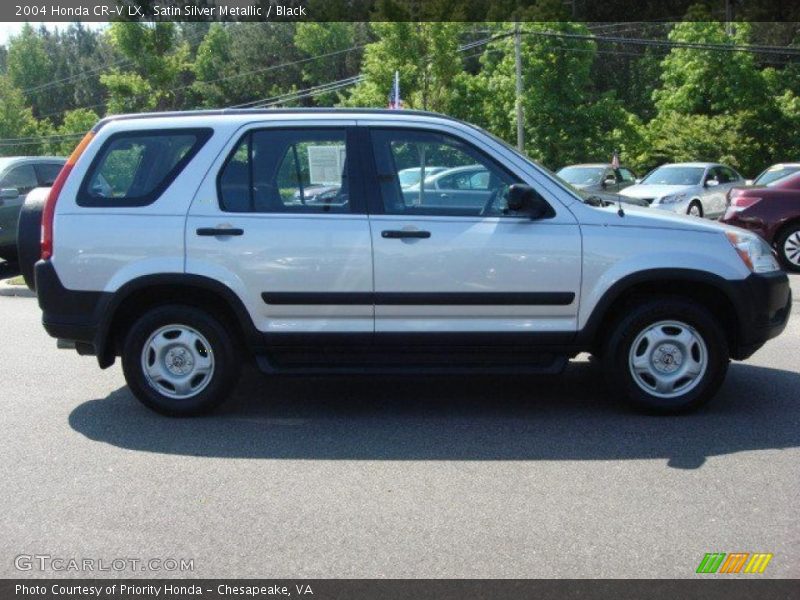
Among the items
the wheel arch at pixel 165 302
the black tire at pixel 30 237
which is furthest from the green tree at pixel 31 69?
the wheel arch at pixel 165 302

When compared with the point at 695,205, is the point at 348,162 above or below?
above

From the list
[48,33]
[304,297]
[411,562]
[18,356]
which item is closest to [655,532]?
[411,562]

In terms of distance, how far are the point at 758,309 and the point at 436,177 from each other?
2.29 meters

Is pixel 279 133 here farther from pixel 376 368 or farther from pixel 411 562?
pixel 411 562

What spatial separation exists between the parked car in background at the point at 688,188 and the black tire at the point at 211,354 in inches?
598

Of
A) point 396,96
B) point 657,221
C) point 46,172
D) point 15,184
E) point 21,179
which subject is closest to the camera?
point 657,221

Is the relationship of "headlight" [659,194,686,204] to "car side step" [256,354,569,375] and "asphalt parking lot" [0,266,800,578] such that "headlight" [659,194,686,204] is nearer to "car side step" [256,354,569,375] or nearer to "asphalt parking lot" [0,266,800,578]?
"asphalt parking lot" [0,266,800,578]

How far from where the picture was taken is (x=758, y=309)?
20.5 ft

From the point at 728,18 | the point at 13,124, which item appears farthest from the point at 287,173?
the point at 13,124

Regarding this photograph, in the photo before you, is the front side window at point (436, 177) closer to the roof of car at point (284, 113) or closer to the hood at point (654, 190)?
the roof of car at point (284, 113)

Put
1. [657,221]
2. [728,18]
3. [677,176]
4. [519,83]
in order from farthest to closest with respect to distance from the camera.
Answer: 1. [728,18]
2. [519,83]
3. [677,176]
4. [657,221]

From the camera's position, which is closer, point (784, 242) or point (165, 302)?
point (165, 302)

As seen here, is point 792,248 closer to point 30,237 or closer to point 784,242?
point 784,242

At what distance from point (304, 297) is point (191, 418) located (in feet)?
3.96
